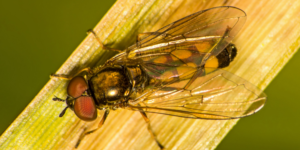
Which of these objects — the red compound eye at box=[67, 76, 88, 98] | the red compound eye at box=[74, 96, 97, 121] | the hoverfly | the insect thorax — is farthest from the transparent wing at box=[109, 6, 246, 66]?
the red compound eye at box=[74, 96, 97, 121]

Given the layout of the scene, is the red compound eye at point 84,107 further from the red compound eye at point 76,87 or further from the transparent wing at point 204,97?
the transparent wing at point 204,97

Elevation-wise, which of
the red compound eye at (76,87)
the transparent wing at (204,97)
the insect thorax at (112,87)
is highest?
the transparent wing at (204,97)

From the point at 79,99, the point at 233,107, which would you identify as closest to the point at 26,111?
the point at 79,99

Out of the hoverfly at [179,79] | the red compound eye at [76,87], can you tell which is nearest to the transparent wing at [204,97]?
the hoverfly at [179,79]

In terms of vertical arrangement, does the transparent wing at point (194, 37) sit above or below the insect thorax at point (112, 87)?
above

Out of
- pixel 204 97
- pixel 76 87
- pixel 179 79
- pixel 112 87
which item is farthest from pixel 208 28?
pixel 76 87

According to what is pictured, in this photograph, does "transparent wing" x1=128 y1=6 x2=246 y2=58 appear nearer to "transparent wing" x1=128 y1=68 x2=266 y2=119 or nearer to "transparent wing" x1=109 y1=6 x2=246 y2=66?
"transparent wing" x1=109 y1=6 x2=246 y2=66

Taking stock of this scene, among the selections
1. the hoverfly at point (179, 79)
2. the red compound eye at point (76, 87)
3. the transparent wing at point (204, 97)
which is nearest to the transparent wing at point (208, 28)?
the hoverfly at point (179, 79)

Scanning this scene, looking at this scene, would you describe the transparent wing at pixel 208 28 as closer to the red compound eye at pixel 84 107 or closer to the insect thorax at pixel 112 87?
the insect thorax at pixel 112 87
